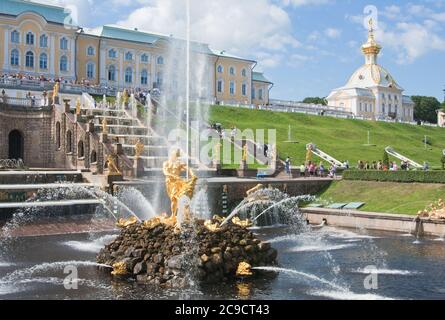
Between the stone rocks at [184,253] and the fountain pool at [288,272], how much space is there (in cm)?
50

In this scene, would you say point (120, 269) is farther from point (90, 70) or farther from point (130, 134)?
point (90, 70)

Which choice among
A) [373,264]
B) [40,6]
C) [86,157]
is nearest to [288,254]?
[373,264]

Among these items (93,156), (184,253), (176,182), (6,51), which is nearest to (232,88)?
(6,51)

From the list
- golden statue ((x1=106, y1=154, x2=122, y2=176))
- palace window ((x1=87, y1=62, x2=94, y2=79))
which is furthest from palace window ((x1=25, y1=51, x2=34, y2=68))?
golden statue ((x1=106, y1=154, x2=122, y2=176))

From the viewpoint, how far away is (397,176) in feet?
115

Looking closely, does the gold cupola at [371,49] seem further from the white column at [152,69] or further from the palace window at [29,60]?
the palace window at [29,60]

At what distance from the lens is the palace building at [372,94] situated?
98062 mm

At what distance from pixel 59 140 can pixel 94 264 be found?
22805 mm

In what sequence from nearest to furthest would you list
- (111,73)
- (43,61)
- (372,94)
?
(43,61)
(111,73)
(372,94)

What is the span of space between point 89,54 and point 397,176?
136ft

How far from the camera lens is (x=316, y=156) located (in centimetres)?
4781

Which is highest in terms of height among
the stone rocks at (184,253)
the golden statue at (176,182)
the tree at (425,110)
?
the tree at (425,110)

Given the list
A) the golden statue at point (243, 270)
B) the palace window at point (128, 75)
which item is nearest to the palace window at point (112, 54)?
the palace window at point (128, 75)
